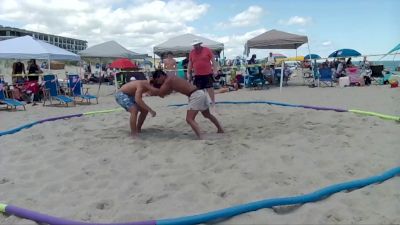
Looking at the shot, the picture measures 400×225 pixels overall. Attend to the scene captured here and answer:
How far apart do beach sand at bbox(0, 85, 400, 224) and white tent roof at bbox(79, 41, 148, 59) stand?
10.9 m

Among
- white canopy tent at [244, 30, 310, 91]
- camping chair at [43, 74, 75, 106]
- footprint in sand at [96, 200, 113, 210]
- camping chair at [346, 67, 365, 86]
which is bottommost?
footprint in sand at [96, 200, 113, 210]

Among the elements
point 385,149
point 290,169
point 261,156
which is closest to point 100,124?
point 261,156

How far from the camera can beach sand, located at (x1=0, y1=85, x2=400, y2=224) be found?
3.06 m

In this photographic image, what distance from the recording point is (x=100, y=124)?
6.77m

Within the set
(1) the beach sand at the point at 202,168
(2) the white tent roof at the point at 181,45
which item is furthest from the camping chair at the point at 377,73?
(1) the beach sand at the point at 202,168

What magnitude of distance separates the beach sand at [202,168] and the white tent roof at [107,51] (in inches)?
431

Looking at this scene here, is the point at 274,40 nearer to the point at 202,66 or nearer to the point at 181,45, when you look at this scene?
the point at 181,45

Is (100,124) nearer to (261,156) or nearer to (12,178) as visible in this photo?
(12,178)

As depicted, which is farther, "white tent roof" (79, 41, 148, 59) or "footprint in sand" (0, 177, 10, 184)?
"white tent roof" (79, 41, 148, 59)

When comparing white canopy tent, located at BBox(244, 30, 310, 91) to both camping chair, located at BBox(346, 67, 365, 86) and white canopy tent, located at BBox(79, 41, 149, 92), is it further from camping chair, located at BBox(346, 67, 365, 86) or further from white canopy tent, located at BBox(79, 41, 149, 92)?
white canopy tent, located at BBox(79, 41, 149, 92)

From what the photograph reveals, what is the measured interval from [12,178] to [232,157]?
2.22 meters

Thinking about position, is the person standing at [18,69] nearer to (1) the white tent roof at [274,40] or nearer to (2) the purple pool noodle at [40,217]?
(1) the white tent roof at [274,40]

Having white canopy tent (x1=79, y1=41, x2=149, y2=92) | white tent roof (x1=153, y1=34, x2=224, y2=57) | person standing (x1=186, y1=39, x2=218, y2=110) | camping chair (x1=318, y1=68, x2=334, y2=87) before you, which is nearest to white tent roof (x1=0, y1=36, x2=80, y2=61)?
white canopy tent (x1=79, y1=41, x2=149, y2=92)

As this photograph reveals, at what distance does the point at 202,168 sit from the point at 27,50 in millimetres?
10975
